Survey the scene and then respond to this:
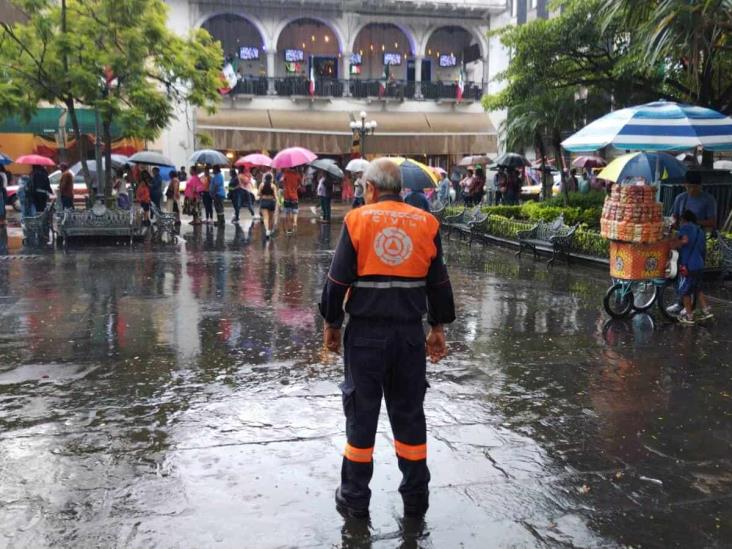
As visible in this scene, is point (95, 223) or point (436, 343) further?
point (95, 223)

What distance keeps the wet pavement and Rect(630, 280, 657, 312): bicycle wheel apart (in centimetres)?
34

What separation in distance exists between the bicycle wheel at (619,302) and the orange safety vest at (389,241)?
5.50 metres

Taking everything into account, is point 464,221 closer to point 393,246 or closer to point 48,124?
point 393,246

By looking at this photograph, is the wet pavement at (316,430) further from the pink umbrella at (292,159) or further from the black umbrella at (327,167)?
the black umbrella at (327,167)

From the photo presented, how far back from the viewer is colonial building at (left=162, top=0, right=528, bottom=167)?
Result: 36.5 meters

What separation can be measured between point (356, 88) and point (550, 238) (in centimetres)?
2697

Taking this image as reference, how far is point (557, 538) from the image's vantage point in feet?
12.3

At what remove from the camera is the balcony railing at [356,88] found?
37625 millimetres

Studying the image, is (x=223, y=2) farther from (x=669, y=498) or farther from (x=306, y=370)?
(x=669, y=498)

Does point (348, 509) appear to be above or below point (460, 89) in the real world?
below

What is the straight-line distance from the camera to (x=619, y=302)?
29.1 feet

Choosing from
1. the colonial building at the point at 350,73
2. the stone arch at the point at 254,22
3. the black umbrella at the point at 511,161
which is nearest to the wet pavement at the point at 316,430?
the black umbrella at the point at 511,161

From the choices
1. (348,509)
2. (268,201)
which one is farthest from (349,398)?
(268,201)

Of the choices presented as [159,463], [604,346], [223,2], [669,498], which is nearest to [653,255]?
[604,346]
